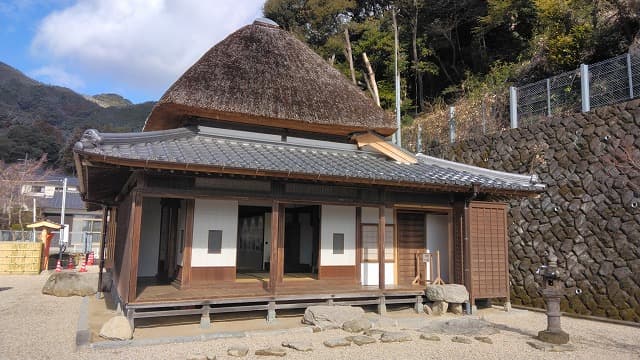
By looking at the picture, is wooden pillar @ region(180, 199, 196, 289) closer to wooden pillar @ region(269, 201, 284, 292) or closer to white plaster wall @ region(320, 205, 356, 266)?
wooden pillar @ region(269, 201, 284, 292)

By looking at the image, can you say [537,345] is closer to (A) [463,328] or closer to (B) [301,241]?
(A) [463,328]

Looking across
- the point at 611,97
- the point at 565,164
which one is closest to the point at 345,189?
the point at 565,164

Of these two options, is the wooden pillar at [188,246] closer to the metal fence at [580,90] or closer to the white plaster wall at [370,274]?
the white plaster wall at [370,274]

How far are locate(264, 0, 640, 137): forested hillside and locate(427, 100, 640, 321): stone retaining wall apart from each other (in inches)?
145

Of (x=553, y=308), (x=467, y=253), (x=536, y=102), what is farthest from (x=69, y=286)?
(x=536, y=102)

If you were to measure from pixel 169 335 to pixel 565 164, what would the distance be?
9.36 meters

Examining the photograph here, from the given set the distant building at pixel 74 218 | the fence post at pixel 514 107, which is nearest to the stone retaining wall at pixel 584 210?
the fence post at pixel 514 107

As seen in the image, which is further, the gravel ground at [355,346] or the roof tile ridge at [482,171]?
the roof tile ridge at [482,171]

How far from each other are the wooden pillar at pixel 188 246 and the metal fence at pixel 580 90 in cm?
924

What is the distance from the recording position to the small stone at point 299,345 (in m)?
6.18

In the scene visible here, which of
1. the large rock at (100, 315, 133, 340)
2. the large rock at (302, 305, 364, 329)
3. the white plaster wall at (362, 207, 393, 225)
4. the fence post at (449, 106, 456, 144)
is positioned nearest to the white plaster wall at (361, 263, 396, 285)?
the white plaster wall at (362, 207, 393, 225)

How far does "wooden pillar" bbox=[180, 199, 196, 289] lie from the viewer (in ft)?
26.4

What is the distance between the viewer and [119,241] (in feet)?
35.2

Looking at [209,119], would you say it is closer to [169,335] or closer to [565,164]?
[169,335]
